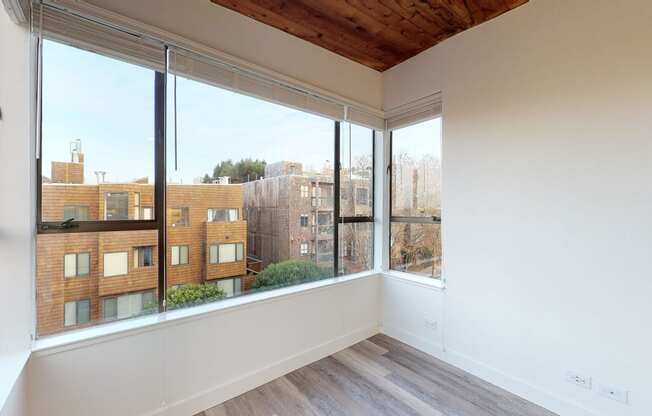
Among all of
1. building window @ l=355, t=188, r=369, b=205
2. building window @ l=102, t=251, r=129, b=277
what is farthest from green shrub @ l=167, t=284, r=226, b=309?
building window @ l=355, t=188, r=369, b=205

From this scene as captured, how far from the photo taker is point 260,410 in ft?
6.22

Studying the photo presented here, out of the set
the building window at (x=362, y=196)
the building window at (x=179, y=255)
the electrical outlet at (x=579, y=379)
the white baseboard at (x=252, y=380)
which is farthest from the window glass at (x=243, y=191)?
the electrical outlet at (x=579, y=379)

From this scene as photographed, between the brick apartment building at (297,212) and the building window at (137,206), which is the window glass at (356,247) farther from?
the building window at (137,206)

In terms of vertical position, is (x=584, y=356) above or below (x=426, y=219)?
below

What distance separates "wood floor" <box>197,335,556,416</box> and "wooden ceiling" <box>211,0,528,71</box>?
2823 mm

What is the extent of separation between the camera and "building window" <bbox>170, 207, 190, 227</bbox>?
1.90 meters

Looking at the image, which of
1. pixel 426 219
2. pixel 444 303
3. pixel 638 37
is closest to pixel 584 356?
pixel 444 303

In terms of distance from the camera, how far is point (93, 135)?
1.65 meters

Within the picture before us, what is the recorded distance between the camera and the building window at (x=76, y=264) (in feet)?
5.13

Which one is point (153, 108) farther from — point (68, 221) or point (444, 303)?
point (444, 303)

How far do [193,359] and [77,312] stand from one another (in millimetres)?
716

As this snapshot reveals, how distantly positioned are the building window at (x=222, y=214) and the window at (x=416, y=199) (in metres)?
1.71

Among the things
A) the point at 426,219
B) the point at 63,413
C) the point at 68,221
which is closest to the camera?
the point at 63,413

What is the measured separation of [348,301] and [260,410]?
3.94 feet
